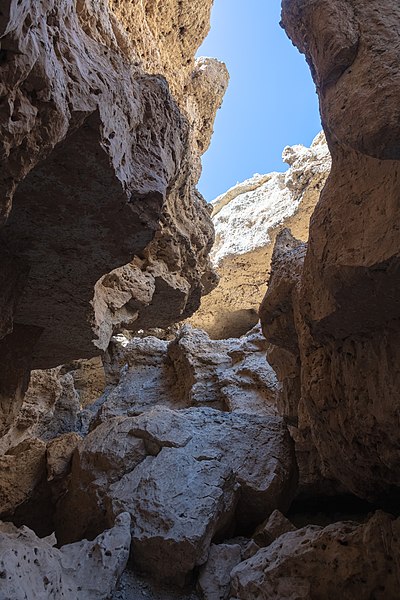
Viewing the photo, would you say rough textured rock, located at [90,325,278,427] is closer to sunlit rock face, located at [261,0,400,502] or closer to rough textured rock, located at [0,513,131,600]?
rough textured rock, located at [0,513,131,600]

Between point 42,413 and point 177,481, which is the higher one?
point 42,413

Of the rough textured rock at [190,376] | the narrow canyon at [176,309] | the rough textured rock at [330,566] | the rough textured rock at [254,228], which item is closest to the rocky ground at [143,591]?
the narrow canyon at [176,309]

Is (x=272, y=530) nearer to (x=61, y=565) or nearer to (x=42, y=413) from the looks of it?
(x=61, y=565)

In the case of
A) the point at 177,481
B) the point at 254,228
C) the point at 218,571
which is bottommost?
the point at 218,571

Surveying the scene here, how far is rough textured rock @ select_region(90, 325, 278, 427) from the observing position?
8141mm

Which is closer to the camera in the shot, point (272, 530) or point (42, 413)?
point (272, 530)

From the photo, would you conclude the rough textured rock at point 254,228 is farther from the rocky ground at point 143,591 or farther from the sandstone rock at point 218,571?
the rocky ground at point 143,591

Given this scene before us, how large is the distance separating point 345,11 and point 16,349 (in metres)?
4.25

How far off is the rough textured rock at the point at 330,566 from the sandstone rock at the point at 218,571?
24 centimetres

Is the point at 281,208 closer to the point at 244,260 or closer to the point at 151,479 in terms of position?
the point at 244,260

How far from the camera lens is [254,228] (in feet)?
43.2

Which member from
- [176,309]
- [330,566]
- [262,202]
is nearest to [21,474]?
[176,309]

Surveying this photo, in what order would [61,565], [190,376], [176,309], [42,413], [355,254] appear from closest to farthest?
1. [355,254]
2. [61,565]
3. [176,309]
4. [42,413]
5. [190,376]

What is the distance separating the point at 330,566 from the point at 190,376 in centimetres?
567
